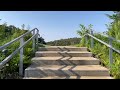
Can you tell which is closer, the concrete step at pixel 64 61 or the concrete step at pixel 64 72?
the concrete step at pixel 64 72

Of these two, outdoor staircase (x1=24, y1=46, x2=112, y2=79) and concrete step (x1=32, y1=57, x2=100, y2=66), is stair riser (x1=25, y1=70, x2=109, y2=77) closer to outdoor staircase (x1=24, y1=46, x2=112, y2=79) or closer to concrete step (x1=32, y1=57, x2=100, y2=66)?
outdoor staircase (x1=24, y1=46, x2=112, y2=79)

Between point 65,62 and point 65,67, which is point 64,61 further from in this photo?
point 65,67

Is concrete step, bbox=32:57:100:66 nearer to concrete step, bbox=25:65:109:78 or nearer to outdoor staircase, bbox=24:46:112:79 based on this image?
outdoor staircase, bbox=24:46:112:79

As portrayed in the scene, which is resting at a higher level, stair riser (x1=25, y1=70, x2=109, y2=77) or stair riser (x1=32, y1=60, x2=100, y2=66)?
stair riser (x1=32, y1=60, x2=100, y2=66)

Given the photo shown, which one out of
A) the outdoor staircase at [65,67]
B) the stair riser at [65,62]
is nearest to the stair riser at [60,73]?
the outdoor staircase at [65,67]

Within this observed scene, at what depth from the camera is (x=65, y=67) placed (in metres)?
5.91

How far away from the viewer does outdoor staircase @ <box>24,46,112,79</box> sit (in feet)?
17.9

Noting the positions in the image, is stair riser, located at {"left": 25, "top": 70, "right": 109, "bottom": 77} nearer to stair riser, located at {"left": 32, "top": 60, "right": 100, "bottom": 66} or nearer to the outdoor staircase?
the outdoor staircase

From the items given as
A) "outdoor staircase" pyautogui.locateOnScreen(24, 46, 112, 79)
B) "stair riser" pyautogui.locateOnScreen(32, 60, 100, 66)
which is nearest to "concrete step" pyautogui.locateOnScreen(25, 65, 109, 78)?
"outdoor staircase" pyautogui.locateOnScreen(24, 46, 112, 79)

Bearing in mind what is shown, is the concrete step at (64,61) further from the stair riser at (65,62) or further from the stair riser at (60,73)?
the stair riser at (60,73)

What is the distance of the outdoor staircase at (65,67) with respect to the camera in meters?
5.45

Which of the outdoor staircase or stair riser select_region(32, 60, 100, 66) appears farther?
stair riser select_region(32, 60, 100, 66)

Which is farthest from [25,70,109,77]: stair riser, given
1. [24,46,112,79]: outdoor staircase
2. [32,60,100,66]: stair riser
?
[32,60,100,66]: stair riser
